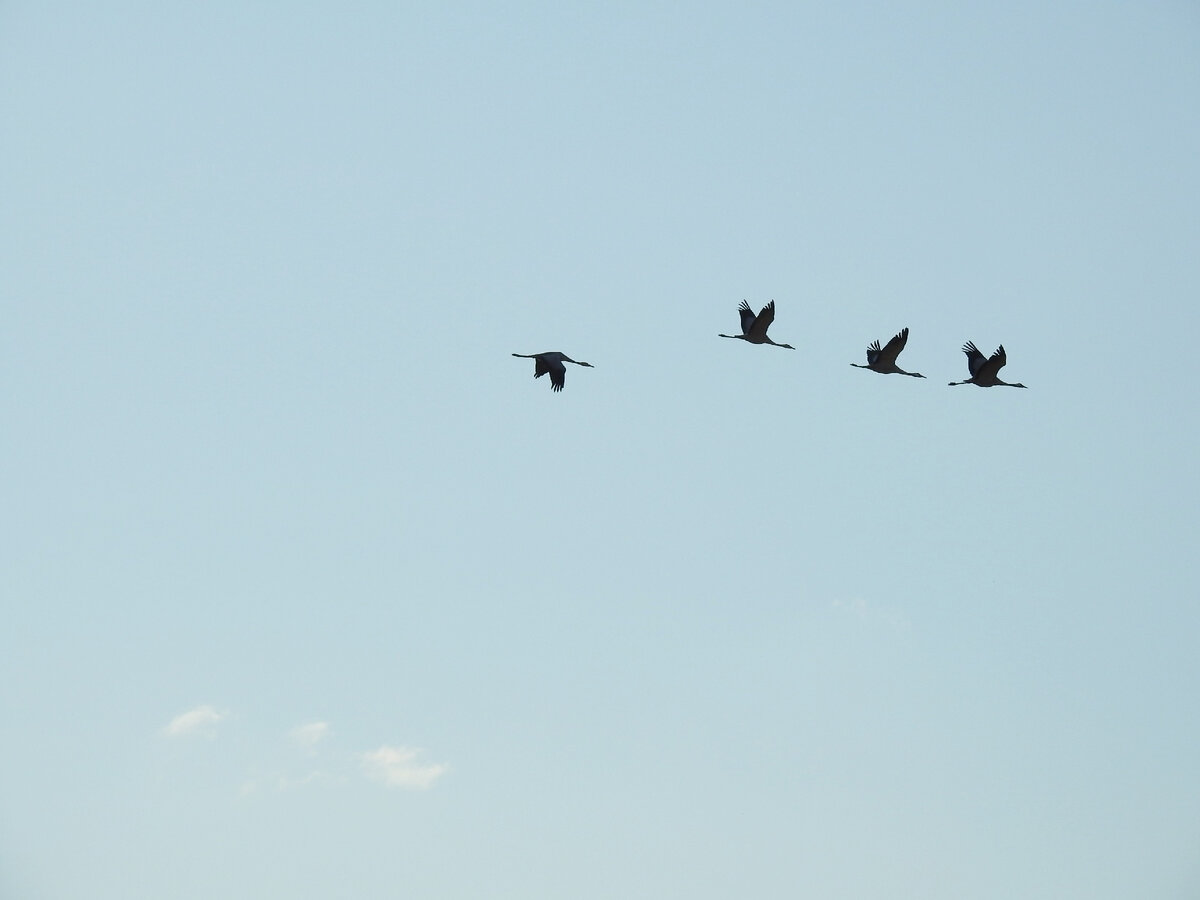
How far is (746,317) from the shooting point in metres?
73.1

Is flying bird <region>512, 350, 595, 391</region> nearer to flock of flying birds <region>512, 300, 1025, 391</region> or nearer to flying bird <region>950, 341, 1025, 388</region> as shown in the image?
flock of flying birds <region>512, 300, 1025, 391</region>

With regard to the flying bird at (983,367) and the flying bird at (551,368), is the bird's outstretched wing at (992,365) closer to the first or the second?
the flying bird at (983,367)

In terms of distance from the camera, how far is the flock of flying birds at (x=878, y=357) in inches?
2657

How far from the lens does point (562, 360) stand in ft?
226

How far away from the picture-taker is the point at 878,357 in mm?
75250

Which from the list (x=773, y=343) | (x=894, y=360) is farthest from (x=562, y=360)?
(x=894, y=360)

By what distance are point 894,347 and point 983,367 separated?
4.30 metres

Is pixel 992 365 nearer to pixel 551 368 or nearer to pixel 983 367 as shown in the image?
pixel 983 367

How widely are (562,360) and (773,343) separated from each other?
34.0 ft

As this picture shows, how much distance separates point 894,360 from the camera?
246 feet

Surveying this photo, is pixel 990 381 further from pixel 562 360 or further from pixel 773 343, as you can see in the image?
pixel 562 360

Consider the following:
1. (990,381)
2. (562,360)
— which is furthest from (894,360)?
(562,360)

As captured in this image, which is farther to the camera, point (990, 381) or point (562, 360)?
point (990, 381)

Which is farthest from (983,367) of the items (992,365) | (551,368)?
(551,368)
